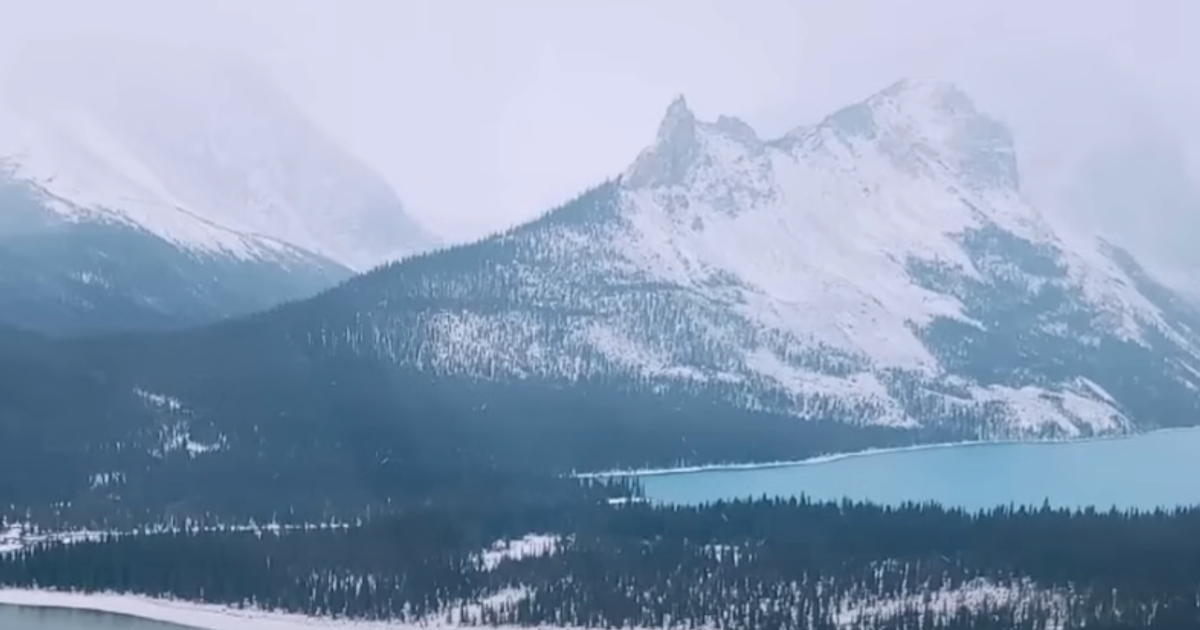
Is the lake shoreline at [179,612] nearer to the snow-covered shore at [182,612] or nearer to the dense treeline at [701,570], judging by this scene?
the snow-covered shore at [182,612]

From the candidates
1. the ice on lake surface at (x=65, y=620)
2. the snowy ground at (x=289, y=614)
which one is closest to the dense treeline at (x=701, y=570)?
the snowy ground at (x=289, y=614)

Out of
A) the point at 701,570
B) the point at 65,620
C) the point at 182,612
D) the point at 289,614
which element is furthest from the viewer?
the point at 701,570

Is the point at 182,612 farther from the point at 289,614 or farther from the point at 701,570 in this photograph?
the point at 701,570

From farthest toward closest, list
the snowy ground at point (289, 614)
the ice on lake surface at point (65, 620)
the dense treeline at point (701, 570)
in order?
the snowy ground at point (289, 614) < the dense treeline at point (701, 570) < the ice on lake surface at point (65, 620)

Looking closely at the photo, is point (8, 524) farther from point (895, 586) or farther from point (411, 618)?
point (895, 586)

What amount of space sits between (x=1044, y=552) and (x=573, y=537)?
133 ft

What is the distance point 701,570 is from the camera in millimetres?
155250

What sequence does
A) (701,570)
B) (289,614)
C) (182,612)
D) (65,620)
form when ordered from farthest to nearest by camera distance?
1. (701,570)
2. (182,612)
3. (289,614)
4. (65,620)

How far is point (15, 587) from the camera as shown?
156 meters

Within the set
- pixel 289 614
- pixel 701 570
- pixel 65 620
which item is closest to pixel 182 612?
pixel 289 614

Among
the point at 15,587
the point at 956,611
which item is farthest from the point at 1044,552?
the point at 15,587

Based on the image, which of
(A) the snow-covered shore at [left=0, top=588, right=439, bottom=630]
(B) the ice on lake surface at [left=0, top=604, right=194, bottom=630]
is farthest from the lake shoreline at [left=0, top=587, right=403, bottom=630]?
(B) the ice on lake surface at [left=0, top=604, right=194, bottom=630]

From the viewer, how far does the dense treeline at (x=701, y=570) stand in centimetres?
14100

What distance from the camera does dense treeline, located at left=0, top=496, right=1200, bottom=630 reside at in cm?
14100
